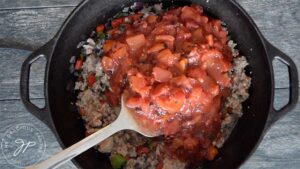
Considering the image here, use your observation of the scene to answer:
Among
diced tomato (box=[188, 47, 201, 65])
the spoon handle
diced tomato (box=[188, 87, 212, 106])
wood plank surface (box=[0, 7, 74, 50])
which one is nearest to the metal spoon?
the spoon handle

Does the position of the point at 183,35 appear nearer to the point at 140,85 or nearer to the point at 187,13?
the point at 187,13

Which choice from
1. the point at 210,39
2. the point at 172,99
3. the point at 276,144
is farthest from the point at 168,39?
the point at 276,144

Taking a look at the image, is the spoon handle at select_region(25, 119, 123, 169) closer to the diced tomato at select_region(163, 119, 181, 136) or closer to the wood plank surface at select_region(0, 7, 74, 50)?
the diced tomato at select_region(163, 119, 181, 136)

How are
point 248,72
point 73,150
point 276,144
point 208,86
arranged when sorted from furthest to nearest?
point 276,144 < point 248,72 < point 208,86 < point 73,150

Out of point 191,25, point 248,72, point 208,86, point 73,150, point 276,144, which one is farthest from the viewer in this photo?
point 276,144

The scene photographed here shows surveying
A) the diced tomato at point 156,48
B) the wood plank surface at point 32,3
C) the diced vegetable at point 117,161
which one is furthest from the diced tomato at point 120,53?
the wood plank surface at point 32,3

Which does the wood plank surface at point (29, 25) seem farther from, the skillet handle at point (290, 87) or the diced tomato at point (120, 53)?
the skillet handle at point (290, 87)
